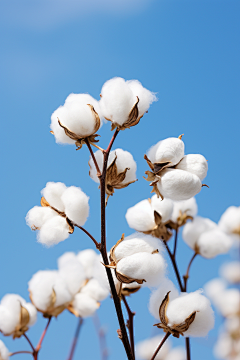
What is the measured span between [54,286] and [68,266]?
4.5 inches

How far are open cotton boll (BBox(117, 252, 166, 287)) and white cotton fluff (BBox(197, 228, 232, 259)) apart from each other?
0.57 metres

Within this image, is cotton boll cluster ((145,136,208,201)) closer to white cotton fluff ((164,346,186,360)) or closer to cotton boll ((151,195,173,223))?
cotton boll ((151,195,173,223))

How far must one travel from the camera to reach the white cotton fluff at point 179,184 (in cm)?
65

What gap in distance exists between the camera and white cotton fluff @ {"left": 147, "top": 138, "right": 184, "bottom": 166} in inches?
26.4

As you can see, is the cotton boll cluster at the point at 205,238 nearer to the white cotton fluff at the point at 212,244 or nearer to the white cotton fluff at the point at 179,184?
the white cotton fluff at the point at 212,244

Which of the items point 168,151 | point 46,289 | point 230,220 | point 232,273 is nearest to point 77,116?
point 168,151

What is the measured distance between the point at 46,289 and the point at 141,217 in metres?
0.34

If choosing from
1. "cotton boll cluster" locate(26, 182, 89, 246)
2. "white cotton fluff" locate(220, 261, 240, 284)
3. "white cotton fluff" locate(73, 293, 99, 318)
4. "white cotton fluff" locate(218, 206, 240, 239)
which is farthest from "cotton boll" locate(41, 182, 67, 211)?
"white cotton fluff" locate(220, 261, 240, 284)

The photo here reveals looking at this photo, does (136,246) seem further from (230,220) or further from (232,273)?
(232,273)

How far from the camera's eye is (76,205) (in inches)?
25.4

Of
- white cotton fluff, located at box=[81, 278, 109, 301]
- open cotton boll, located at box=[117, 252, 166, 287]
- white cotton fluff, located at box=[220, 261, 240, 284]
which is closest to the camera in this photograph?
open cotton boll, located at box=[117, 252, 166, 287]

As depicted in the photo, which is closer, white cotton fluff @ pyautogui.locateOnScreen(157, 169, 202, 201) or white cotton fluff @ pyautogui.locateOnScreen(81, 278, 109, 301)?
white cotton fluff @ pyautogui.locateOnScreen(157, 169, 202, 201)

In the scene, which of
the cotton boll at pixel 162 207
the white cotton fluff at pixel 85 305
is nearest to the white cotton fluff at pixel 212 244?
the cotton boll at pixel 162 207

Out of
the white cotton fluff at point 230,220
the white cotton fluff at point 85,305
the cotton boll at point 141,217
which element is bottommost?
the white cotton fluff at point 85,305
